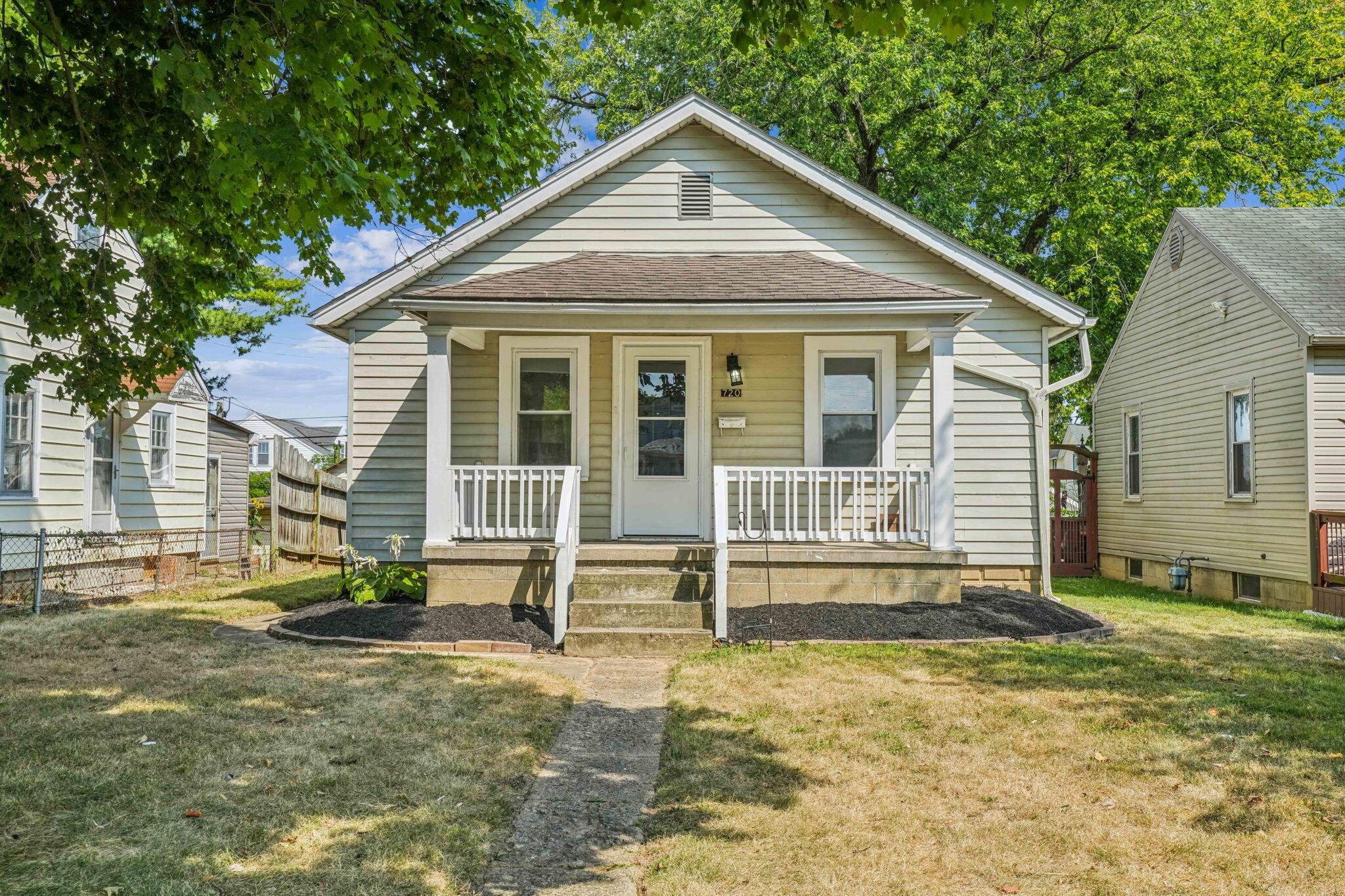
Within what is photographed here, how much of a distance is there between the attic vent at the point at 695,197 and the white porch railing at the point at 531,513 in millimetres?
3704

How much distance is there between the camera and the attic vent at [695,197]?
11.2 m

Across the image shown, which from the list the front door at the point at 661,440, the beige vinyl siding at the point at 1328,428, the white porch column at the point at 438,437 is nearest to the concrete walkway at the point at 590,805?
the white porch column at the point at 438,437

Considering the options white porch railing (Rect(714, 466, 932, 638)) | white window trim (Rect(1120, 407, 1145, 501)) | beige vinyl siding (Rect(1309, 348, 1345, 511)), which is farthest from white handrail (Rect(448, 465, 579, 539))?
white window trim (Rect(1120, 407, 1145, 501))

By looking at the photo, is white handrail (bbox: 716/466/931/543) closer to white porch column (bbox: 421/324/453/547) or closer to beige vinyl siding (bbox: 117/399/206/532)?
white porch column (bbox: 421/324/453/547)


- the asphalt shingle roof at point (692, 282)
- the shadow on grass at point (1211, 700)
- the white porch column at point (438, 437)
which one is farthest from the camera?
the asphalt shingle roof at point (692, 282)

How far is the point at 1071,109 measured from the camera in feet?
66.3

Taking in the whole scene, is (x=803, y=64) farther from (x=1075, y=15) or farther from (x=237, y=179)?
(x=237, y=179)

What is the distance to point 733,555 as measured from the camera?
8805 mm

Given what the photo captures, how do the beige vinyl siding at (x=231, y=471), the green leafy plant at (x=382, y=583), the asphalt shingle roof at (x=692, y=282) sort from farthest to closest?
the beige vinyl siding at (x=231, y=471) < the green leafy plant at (x=382, y=583) < the asphalt shingle roof at (x=692, y=282)

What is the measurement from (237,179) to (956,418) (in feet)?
29.0

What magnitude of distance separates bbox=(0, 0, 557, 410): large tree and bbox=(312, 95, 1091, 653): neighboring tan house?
3.25 metres

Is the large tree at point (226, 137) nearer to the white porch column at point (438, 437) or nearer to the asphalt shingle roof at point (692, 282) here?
the white porch column at point (438, 437)

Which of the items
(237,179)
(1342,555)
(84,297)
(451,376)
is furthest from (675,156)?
(1342,555)

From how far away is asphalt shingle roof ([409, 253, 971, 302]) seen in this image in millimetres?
9078
